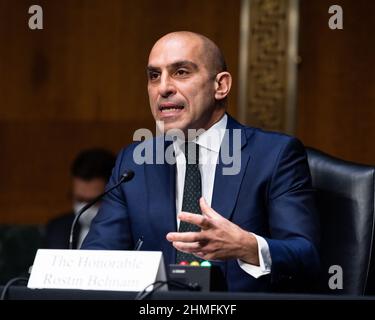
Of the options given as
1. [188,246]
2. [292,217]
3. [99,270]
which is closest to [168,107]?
[292,217]

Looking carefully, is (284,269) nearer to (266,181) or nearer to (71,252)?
(266,181)

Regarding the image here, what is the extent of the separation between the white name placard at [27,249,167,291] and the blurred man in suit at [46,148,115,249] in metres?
2.57

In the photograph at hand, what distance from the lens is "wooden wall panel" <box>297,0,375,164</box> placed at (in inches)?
211

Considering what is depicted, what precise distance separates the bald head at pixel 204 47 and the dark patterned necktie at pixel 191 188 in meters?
0.26

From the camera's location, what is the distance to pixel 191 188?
3.20m

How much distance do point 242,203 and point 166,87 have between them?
43cm

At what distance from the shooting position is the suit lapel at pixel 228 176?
3.16 metres

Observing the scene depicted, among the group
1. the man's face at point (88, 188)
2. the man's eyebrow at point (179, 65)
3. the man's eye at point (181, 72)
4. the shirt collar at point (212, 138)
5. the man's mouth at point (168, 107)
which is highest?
the man's eyebrow at point (179, 65)

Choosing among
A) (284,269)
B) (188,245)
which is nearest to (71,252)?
(188,245)
